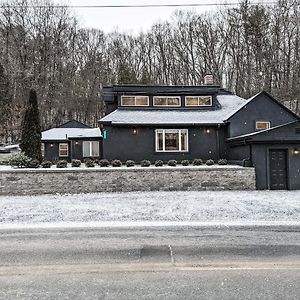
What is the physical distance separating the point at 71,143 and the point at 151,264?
64.2 ft

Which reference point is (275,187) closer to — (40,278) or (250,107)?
(250,107)

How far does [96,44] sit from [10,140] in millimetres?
16902

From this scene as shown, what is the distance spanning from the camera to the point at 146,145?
65.5 ft

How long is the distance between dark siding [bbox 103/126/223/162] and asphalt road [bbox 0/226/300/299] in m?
12.1

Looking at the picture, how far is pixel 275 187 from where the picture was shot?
15.6 meters

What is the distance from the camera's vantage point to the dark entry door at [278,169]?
51.2 ft

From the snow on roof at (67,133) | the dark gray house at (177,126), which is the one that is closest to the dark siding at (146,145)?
→ the dark gray house at (177,126)

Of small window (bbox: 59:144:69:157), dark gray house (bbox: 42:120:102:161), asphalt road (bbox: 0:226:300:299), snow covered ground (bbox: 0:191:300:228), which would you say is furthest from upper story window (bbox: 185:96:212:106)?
asphalt road (bbox: 0:226:300:299)

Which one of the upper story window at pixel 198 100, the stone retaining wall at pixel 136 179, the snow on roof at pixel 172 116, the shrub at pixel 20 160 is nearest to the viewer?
the stone retaining wall at pixel 136 179

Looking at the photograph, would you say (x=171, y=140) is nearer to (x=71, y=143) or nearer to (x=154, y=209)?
(x=71, y=143)

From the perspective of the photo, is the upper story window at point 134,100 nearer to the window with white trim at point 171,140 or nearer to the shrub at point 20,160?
the window with white trim at point 171,140

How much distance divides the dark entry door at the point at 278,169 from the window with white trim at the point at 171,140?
236 inches

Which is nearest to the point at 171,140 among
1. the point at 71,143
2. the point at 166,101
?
the point at 166,101

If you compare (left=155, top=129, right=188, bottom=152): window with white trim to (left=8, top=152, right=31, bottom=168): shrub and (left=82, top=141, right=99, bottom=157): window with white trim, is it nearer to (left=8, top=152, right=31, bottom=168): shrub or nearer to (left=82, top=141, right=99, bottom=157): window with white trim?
(left=82, top=141, right=99, bottom=157): window with white trim
